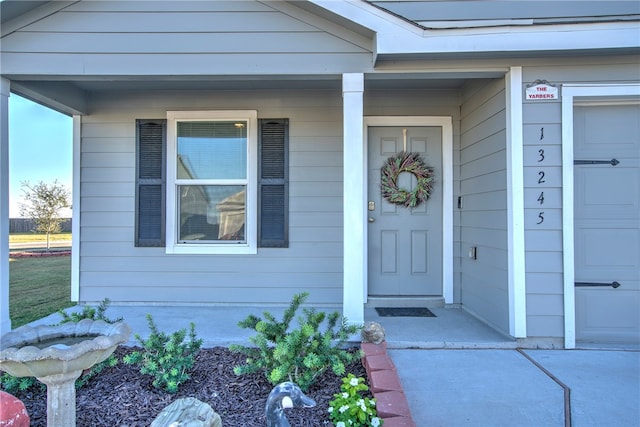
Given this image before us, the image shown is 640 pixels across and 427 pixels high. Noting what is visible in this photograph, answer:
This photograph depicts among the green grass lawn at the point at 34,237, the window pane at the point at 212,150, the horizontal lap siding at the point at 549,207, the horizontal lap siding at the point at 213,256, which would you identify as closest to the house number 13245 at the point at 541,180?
the horizontal lap siding at the point at 549,207

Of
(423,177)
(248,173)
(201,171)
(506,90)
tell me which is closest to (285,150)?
(248,173)

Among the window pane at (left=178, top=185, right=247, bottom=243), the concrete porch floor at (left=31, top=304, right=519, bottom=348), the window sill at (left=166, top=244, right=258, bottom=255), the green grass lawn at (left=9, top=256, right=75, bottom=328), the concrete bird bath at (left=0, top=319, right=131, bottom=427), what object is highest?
the window pane at (left=178, top=185, right=247, bottom=243)

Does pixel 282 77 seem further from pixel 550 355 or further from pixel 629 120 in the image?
pixel 550 355

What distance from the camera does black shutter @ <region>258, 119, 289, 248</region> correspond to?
3.97 metres

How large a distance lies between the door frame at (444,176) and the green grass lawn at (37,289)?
3661 millimetres

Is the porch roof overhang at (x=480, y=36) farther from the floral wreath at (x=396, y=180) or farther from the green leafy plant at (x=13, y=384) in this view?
the green leafy plant at (x=13, y=384)

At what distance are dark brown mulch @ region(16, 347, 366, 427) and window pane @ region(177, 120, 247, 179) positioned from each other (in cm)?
213

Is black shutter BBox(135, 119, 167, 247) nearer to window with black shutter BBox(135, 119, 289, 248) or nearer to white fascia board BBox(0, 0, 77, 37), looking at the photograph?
window with black shutter BBox(135, 119, 289, 248)

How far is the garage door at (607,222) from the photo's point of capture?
2.91 m

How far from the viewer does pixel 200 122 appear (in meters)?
4.06

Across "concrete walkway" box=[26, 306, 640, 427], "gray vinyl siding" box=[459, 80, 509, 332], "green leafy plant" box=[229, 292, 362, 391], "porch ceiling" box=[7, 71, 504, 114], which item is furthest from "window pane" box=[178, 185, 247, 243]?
"gray vinyl siding" box=[459, 80, 509, 332]

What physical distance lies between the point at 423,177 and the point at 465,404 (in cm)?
238

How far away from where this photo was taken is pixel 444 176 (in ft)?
13.0

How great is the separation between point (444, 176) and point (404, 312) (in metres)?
1.48
